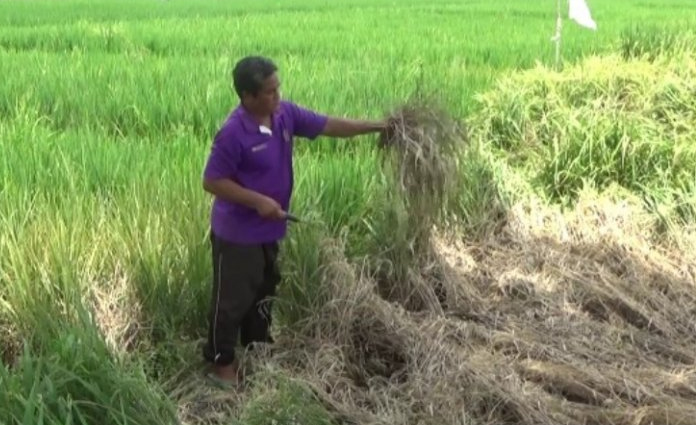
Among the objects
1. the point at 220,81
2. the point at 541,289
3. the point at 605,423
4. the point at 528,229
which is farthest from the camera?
the point at 220,81

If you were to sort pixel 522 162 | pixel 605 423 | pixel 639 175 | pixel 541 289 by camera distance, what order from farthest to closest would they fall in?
pixel 522 162, pixel 639 175, pixel 541 289, pixel 605 423

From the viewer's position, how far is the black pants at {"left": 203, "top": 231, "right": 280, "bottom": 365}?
8.42 feet

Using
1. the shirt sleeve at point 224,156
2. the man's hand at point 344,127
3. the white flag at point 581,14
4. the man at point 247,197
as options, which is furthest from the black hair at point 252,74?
the white flag at point 581,14

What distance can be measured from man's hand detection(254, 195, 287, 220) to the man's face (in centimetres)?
23

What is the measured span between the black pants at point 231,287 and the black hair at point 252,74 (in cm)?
41

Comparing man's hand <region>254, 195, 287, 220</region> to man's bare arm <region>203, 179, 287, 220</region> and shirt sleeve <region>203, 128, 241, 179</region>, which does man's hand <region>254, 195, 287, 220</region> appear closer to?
man's bare arm <region>203, 179, 287, 220</region>

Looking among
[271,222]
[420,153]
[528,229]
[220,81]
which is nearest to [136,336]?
[271,222]

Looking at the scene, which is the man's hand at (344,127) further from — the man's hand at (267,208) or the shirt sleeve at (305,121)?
the man's hand at (267,208)

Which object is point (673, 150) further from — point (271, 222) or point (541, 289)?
point (271, 222)

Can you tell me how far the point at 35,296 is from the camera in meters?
2.62

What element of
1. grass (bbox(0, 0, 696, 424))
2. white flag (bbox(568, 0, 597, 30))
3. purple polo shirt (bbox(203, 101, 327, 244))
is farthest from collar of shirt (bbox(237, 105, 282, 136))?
white flag (bbox(568, 0, 597, 30))

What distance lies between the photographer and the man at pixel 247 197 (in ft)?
8.08

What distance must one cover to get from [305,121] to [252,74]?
1.04ft

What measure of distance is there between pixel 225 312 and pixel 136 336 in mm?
323
